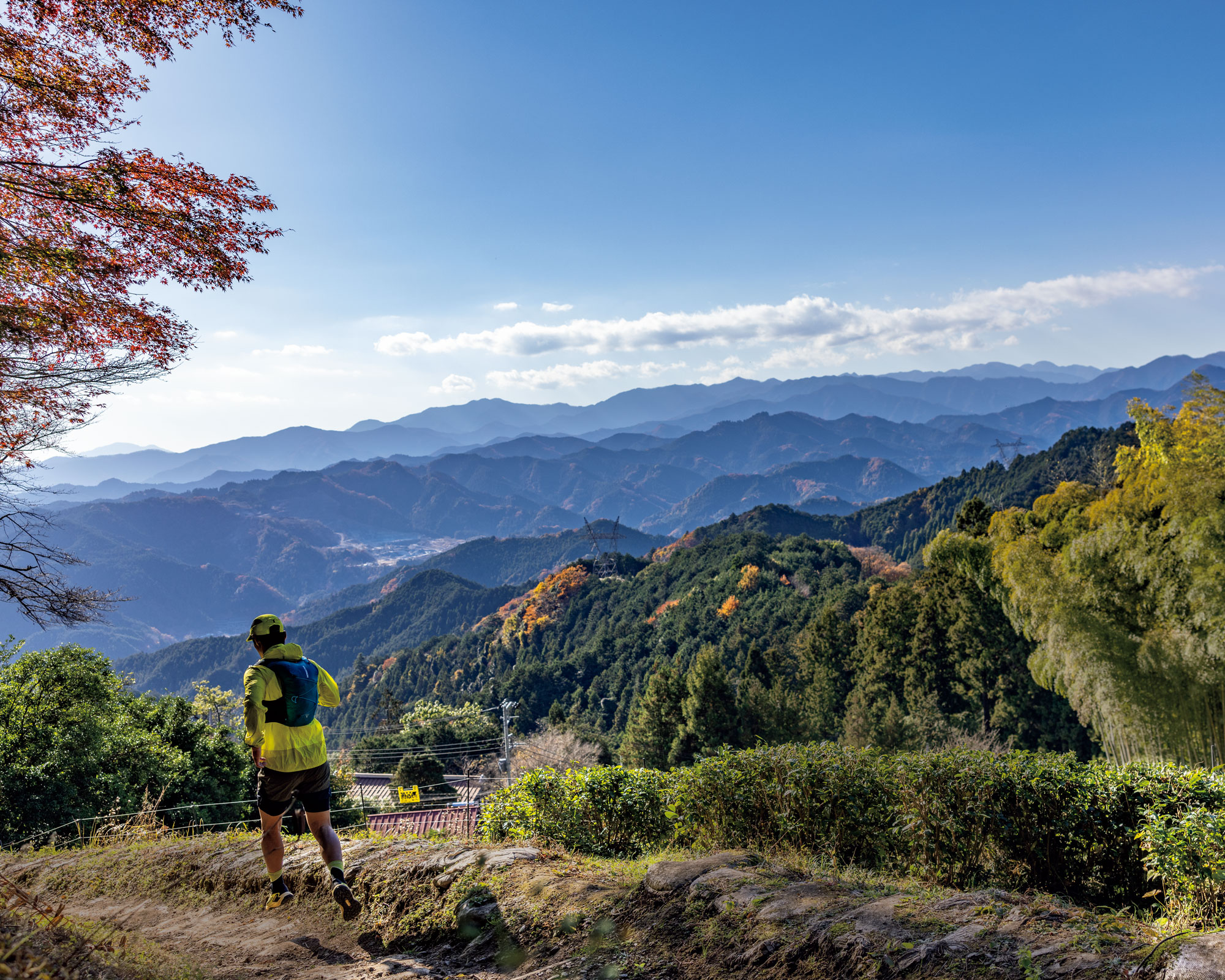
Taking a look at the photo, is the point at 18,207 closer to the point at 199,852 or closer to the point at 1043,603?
the point at 199,852

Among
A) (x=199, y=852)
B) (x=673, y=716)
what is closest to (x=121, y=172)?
(x=199, y=852)

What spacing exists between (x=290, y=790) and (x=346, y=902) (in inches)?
27.2

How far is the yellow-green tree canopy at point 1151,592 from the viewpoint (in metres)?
8.59

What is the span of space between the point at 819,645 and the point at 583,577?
208 ft

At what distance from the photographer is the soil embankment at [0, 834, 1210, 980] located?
8.01ft

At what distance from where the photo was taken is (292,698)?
3.56 m

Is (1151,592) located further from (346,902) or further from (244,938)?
(244,938)

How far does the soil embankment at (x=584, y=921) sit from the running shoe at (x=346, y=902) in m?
0.19

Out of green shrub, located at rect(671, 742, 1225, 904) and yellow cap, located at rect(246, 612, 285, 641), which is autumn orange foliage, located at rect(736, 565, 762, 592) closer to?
green shrub, located at rect(671, 742, 1225, 904)

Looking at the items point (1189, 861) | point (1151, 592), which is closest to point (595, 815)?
point (1189, 861)

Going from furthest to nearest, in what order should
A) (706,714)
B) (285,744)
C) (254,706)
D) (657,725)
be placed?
(657,725) → (706,714) → (285,744) → (254,706)

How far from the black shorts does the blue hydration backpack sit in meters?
0.31

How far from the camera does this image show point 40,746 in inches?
331

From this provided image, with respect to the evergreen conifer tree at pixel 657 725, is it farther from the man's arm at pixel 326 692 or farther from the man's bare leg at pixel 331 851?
the man's arm at pixel 326 692
